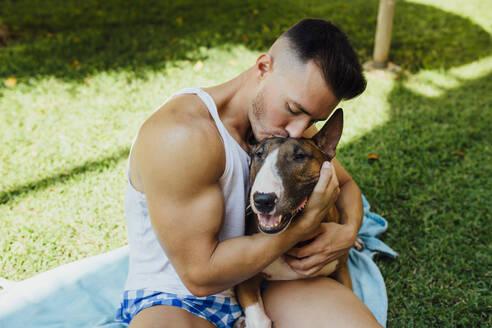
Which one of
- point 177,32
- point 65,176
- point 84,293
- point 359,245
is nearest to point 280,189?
point 359,245

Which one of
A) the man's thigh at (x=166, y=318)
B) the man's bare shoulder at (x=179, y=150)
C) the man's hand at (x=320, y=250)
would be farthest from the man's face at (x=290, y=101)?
the man's thigh at (x=166, y=318)

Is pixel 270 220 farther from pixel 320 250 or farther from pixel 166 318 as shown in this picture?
pixel 166 318

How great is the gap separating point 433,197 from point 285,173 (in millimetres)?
2563

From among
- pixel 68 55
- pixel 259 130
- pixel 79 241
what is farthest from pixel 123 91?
pixel 259 130

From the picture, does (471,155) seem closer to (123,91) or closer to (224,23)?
(123,91)

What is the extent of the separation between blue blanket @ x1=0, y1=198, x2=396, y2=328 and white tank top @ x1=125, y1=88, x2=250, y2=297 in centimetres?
50

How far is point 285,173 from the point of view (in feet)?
7.26

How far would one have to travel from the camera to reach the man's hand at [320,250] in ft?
7.95

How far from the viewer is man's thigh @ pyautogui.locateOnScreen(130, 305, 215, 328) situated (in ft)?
6.72

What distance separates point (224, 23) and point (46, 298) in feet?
23.3

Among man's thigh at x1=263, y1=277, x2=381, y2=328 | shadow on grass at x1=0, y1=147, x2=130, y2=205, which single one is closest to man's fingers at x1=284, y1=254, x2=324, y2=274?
man's thigh at x1=263, y1=277, x2=381, y2=328

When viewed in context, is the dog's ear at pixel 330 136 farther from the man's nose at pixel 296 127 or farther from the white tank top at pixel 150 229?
the white tank top at pixel 150 229

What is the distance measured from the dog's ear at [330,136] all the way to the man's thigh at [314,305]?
88 centimetres

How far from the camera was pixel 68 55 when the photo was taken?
22.6ft
